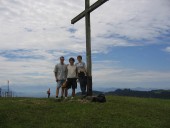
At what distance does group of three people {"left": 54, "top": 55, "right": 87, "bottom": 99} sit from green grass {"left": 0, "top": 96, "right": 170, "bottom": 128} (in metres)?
2.13

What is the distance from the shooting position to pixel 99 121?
1426cm

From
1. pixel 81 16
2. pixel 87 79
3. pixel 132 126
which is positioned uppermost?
pixel 81 16

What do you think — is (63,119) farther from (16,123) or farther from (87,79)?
(87,79)

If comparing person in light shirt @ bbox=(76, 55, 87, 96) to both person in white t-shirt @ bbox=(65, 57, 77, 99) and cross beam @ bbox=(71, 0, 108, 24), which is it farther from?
cross beam @ bbox=(71, 0, 108, 24)

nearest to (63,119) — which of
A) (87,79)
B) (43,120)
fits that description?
(43,120)

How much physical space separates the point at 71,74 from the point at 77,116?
5738 mm

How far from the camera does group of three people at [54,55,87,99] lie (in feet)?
67.3

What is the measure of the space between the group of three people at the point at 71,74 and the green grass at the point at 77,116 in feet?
6.98

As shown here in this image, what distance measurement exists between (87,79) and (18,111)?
5410 mm

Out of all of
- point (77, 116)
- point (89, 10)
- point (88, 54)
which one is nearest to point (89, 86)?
point (88, 54)

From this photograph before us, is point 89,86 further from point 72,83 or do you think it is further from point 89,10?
point 89,10

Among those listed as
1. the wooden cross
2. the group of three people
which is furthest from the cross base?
the group of three people

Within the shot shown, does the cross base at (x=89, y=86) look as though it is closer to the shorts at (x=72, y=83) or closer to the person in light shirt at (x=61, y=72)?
the shorts at (x=72, y=83)

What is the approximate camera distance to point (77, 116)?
1500cm
